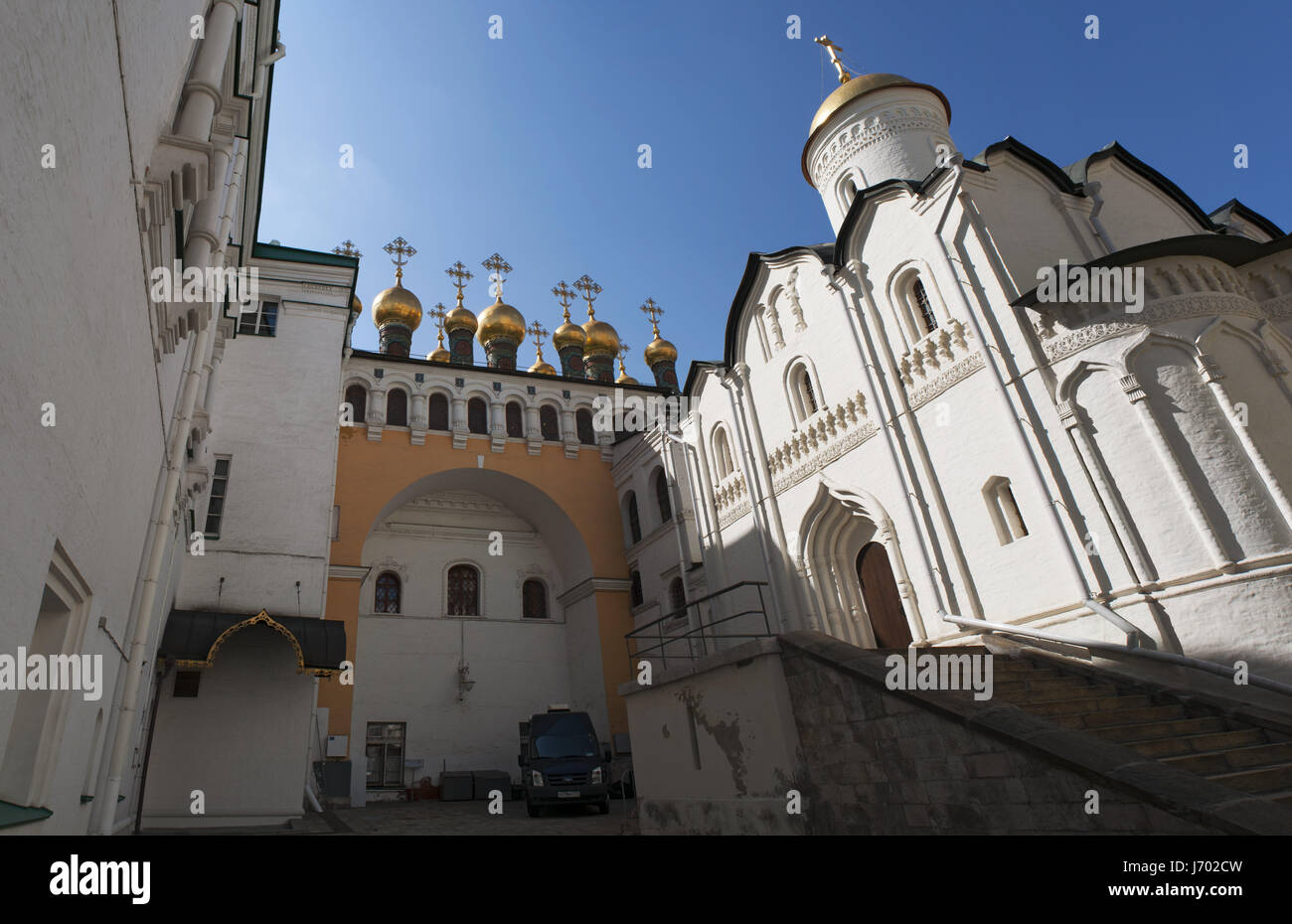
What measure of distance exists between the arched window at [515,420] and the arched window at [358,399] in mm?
4148

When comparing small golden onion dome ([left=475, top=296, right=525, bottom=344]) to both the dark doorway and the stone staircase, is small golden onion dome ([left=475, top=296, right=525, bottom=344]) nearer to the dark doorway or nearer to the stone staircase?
the dark doorway

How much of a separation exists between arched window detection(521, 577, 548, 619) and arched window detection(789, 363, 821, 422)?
434 inches

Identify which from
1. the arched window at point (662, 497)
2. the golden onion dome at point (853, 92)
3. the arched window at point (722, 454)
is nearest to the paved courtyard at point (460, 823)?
the arched window at point (722, 454)

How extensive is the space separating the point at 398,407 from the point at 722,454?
9.88m

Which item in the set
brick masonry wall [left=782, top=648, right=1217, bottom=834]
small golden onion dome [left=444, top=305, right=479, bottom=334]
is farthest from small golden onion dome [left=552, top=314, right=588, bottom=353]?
brick masonry wall [left=782, top=648, right=1217, bottom=834]

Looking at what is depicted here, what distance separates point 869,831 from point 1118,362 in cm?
694

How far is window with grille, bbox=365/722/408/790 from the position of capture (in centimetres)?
1862

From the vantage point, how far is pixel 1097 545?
32.0ft

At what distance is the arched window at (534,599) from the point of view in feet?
74.6

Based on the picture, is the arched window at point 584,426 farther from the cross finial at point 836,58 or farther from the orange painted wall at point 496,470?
the cross finial at point 836,58
